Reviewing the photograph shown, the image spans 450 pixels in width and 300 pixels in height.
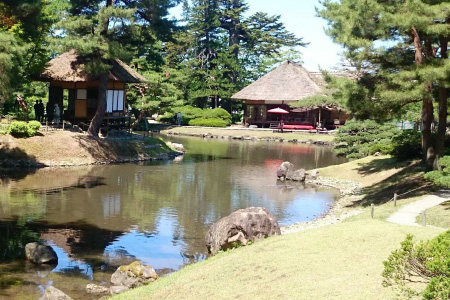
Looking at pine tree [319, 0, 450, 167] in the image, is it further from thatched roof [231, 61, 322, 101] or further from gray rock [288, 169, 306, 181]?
thatched roof [231, 61, 322, 101]

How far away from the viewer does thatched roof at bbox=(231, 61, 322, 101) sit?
66188mm

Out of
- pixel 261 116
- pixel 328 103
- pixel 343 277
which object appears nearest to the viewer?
pixel 343 277

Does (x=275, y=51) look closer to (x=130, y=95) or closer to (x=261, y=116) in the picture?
(x=261, y=116)

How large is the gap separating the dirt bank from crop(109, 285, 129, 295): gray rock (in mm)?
21292

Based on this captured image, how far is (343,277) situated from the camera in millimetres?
11570

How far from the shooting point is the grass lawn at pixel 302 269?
36.8 feet

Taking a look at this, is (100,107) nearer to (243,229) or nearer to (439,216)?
(243,229)

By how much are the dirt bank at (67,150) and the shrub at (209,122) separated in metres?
26.2

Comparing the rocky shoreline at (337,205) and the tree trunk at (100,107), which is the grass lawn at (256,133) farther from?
the rocky shoreline at (337,205)

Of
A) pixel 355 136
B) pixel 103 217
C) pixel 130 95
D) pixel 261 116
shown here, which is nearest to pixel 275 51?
pixel 261 116

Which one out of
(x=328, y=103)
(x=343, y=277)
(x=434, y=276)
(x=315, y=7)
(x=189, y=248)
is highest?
(x=315, y=7)

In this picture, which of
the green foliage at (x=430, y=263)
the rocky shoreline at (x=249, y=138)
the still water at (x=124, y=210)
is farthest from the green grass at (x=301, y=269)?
the rocky shoreline at (x=249, y=138)

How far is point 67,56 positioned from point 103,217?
2213cm

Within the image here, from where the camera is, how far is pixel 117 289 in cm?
1448
